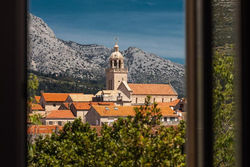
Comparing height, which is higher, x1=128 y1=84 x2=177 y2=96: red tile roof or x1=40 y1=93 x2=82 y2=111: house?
x1=128 y1=84 x2=177 y2=96: red tile roof

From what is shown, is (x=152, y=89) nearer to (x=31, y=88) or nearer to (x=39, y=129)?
(x=39, y=129)

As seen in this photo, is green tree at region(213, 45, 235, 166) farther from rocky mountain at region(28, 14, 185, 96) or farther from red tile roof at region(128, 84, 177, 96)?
red tile roof at region(128, 84, 177, 96)

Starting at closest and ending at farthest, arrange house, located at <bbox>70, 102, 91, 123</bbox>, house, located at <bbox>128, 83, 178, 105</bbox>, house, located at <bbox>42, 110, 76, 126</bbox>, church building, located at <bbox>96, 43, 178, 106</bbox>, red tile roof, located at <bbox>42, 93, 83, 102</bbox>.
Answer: house, located at <bbox>42, 110, 76, 126</bbox>
house, located at <bbox>70, 102, 91, 123</bbox>
red tile roof, located at <bbox>42, 93, 83, 102</bbox>
church building, located at <bbox>96, 43, 178, 106</bbox>
house, located at <bbox>128, 83, 178, 105</bbox>

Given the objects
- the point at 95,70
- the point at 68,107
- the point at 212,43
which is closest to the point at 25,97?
the point at 212,43

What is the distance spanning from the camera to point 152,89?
29.6 meters

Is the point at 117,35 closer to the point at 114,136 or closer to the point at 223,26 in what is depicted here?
the point at 114,136

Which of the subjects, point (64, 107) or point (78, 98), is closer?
point (64, 107)

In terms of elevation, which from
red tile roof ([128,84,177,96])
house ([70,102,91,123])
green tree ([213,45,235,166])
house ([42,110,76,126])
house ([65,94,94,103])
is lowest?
house ([42,110,76,126])

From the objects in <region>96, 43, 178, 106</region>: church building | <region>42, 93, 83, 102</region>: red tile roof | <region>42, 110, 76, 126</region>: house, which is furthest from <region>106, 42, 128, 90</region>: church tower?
<region>42, 110, 76, 126</region>: house

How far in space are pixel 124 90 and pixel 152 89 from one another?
8.58 ft

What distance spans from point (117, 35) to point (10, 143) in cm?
2942

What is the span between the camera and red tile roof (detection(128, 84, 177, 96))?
2891 cm

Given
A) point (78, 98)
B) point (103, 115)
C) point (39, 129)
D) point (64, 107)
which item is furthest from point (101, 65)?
point (39, 129)

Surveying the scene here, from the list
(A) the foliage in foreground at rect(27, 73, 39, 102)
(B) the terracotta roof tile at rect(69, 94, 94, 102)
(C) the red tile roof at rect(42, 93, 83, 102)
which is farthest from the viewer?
(B) the terracotta roof tile at rect(69, 94, 94, 102)
